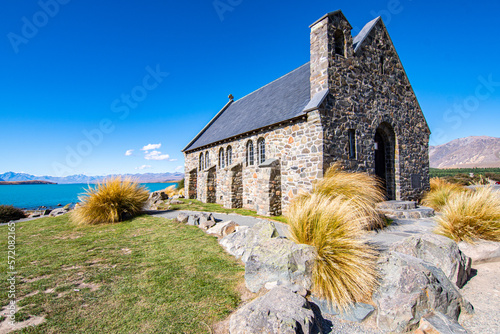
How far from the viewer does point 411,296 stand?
3293 mm

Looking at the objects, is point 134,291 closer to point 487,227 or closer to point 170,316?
point 170,316

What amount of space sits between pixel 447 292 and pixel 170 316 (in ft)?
13.6

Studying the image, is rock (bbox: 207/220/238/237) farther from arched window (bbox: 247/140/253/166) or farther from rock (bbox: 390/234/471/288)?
arched window (bbox: 247/140/253/166)

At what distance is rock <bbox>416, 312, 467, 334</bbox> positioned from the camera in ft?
9.53

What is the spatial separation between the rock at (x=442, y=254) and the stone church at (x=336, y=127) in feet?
15.9

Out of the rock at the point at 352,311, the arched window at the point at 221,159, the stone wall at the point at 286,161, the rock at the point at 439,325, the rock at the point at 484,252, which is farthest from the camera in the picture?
the arched window at the point at 221,159

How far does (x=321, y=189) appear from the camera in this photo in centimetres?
746

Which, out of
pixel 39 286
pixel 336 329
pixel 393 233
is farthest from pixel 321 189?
pixel 39 286

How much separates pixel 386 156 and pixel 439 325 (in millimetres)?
11305

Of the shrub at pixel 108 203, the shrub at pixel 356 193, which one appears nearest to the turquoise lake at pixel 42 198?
the shrub at pixel 108 203

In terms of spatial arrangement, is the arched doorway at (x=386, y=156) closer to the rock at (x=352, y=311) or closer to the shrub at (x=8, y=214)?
the rock at (x=352, y=311)

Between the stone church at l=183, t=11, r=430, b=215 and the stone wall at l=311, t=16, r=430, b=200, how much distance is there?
43 millimetres

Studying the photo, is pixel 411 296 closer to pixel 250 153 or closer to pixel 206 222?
pixel 206 222

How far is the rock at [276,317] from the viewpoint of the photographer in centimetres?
270
